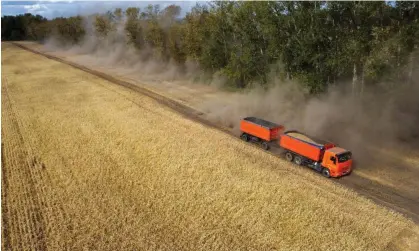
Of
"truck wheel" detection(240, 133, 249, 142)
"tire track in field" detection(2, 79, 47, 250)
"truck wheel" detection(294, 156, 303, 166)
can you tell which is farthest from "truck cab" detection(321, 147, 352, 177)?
"tire track in field" detection(2, 79, 47, 250)

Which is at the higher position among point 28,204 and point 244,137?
point 244,137

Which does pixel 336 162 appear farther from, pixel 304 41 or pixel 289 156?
pixel 304 41

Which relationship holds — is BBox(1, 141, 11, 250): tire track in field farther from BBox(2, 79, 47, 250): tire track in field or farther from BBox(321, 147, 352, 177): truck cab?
BBox(321, 147, 352, 177): truck cab

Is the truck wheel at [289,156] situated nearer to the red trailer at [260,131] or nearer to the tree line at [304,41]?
the red trailer at [260,131]

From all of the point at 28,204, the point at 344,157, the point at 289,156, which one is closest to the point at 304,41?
the point at 289,156

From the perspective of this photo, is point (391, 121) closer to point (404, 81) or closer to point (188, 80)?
point (404, 81)
